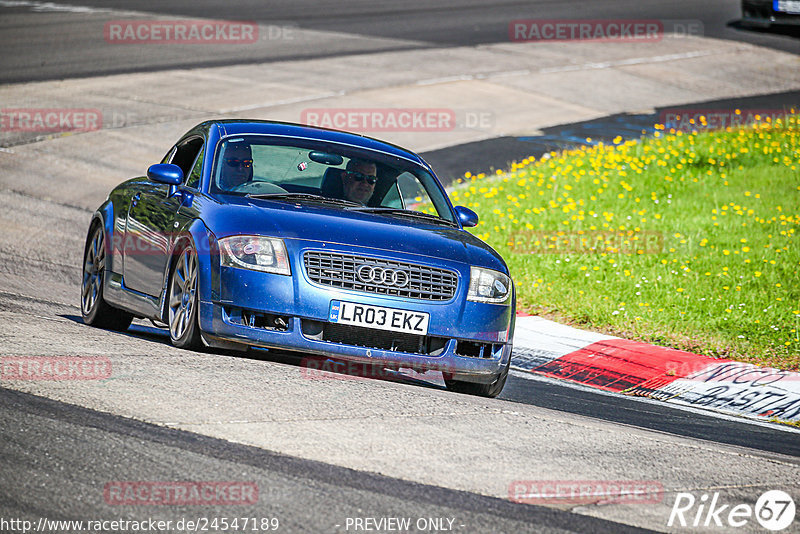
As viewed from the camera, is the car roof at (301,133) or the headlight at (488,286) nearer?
the headlight at (488,286)

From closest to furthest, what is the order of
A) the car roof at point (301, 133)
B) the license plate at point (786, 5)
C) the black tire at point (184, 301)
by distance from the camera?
the black tire at point (184, 301) → the car roof at point (301, 133) → the license plate at point (786, 5)

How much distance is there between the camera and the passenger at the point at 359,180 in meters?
8.05

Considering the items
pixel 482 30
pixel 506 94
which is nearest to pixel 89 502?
pixel 506 94

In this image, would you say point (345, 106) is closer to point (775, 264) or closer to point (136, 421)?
point (775, 264)

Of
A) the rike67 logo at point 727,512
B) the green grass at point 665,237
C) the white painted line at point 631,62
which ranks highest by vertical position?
the rike67 logo at point 727,512

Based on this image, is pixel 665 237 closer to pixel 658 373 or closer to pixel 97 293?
pixel 658 373

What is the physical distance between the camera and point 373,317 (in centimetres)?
684

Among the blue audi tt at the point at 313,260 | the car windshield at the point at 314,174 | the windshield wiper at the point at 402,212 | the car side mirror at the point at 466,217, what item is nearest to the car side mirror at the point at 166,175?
the blue audi tt at the point at 313,260

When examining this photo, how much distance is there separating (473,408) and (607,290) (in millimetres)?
5675

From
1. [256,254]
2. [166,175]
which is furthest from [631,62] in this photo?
[256,254]

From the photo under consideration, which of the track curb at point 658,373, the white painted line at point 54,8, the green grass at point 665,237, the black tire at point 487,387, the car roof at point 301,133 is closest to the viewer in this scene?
the black tire at point 487,387

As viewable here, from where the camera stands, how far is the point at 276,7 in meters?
32.8

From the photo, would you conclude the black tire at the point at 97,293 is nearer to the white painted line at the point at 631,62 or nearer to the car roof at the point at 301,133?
the car roof at the point at 301,133

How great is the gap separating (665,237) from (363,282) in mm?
7709
